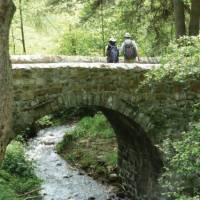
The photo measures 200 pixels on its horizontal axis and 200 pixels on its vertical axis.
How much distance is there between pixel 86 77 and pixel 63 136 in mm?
8936

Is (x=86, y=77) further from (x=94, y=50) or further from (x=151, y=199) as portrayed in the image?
(x=94, y=50)

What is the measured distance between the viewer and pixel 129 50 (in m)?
11.9

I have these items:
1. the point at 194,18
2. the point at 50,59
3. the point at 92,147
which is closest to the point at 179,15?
the point at 194,18

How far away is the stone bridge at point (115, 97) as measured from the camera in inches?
377

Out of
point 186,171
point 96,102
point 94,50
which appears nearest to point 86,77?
point 96,102

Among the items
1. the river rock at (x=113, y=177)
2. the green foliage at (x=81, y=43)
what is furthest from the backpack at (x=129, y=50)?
the green foliage at (x=81, y=43)

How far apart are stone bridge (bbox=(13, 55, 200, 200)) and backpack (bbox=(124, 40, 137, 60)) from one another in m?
1.16

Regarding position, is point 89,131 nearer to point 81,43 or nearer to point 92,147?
point 92,147

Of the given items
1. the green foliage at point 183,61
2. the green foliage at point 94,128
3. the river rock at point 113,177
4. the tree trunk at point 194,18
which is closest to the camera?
the green foliage at point 183,61

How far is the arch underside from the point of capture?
980cm

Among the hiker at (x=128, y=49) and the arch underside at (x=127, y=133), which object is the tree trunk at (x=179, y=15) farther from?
the arch underside at (x=127, y=133)

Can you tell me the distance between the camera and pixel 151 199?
42.5 ft

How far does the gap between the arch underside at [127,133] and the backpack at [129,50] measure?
1.42m

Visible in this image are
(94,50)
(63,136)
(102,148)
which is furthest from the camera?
(94,50)
